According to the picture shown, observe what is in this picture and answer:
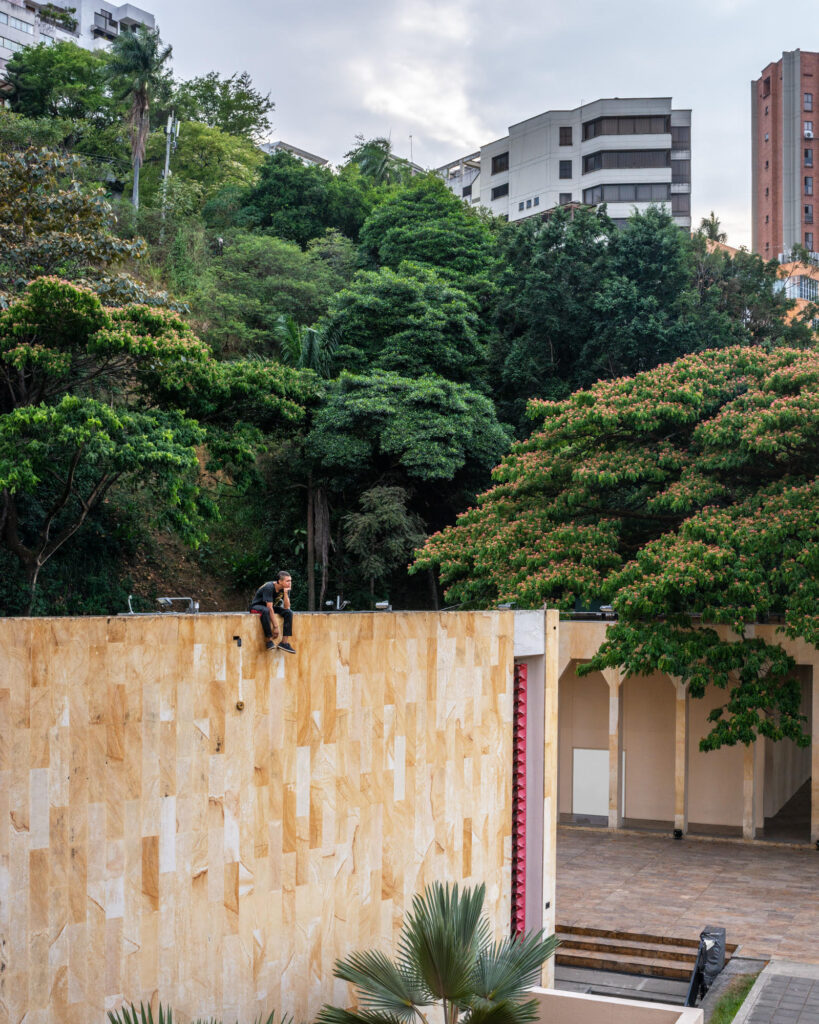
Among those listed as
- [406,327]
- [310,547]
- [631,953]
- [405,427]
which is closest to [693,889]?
[631,953]

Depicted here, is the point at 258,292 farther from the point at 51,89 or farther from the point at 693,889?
the point at 693,889

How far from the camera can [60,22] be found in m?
76.2

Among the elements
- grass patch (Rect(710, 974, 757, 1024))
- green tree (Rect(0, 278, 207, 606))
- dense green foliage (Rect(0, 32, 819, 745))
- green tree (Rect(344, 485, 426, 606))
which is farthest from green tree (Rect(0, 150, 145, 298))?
grass patch (Rect(710, 974, 757, 1024))

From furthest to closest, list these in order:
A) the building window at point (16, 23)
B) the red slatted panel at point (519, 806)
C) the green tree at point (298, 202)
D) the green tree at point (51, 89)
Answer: the building window at point (16, 23) < the green tree at point (51, 89) < the green tree at point (298, 202) < the red slatted panel at point (519, 806)

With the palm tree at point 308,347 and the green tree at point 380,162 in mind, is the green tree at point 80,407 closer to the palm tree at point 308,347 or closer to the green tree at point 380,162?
the palm tree at point 308,347

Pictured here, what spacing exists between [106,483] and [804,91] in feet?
236

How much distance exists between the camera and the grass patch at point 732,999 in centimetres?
1230

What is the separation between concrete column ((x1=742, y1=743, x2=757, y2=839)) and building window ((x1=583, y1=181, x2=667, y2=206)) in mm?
41028

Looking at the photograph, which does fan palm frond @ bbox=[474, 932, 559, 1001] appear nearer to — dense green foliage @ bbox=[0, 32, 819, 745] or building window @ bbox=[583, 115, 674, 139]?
dense green foliage @ bbox=[0, 32, 819, 745]

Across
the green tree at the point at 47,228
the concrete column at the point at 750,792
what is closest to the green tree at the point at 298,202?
the green tree at the point at 47,228

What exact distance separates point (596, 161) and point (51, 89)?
27.6m

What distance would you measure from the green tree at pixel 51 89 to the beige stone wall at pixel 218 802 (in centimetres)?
4454

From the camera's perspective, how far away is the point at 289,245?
135ft

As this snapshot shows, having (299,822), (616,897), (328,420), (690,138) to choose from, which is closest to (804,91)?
(690,138)
